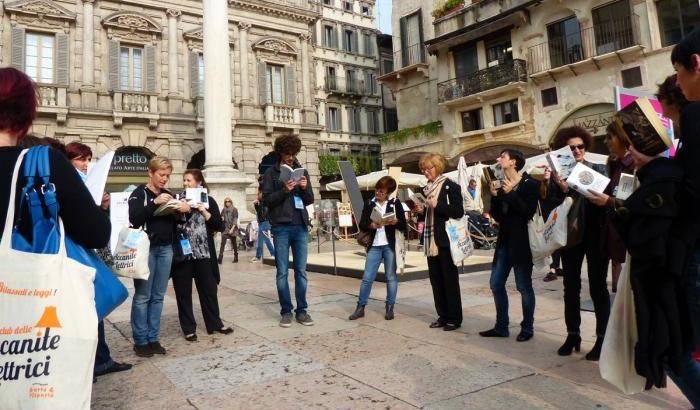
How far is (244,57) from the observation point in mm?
23625

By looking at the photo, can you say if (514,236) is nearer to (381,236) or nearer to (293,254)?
(381,236)

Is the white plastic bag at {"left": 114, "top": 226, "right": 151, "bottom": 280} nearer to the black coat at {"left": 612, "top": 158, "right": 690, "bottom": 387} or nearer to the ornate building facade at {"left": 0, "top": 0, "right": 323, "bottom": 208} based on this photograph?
the black coat at {"left": 612, "top": 158, "right": 690, "bottom": 387}

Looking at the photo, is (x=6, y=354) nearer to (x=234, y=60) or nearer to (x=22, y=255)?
(x=22, y=255)

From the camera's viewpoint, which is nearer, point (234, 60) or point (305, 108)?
point (234, 60)

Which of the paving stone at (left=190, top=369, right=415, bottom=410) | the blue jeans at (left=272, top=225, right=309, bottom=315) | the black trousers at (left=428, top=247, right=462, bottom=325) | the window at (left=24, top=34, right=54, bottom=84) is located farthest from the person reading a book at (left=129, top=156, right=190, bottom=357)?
the window at (left=24, top=34, right=54, bottom=84)

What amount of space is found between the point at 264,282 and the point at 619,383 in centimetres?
717

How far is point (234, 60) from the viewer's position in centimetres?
2341

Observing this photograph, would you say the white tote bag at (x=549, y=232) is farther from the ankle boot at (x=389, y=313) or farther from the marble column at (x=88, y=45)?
the marble column at (x=88, y=45)

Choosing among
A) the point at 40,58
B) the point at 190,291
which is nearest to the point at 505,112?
the point at 190,291

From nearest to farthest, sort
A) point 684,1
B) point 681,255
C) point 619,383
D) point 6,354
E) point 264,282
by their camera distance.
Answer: point 6,354
point 681,255
point 619,383
point 264,282
point 684,1

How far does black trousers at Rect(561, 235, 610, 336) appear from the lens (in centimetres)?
383

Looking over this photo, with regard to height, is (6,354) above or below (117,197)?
below

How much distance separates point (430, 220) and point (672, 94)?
9.79ft

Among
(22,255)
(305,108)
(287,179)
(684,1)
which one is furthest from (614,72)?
(22,255)
